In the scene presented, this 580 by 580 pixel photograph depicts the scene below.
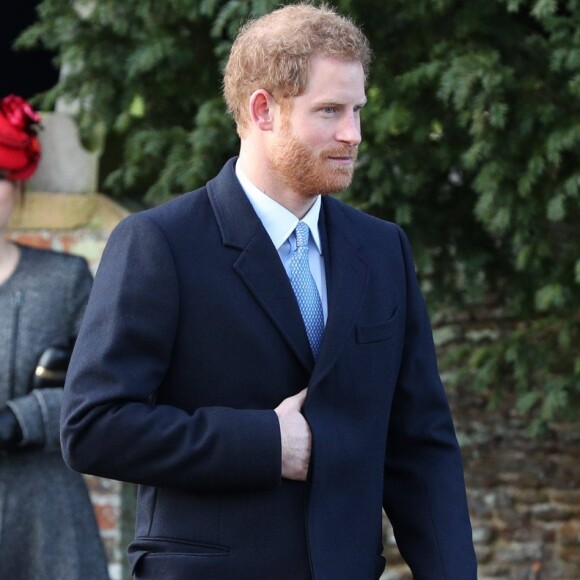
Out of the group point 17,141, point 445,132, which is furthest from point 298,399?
point 445,132

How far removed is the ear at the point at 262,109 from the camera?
2.50 metres

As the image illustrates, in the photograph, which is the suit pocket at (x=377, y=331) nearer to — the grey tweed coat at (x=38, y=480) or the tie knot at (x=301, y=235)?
the tie knot at (x=301, y=235)

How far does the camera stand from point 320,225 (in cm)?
264

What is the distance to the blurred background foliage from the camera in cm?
442

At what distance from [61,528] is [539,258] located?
1.87 m

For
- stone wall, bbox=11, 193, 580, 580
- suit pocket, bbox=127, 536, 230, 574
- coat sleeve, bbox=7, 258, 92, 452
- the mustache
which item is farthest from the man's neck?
stone wall, bbox=11, 193, 580, 580

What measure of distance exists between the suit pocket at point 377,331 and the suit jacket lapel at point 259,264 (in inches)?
4.5

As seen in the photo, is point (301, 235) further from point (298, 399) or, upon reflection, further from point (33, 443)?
point (33, 443)

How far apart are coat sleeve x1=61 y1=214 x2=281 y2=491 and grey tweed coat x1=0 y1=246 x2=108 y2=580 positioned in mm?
1536

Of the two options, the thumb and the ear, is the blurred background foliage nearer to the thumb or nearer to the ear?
the ear

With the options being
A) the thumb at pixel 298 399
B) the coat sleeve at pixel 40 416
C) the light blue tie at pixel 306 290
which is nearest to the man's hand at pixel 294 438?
the thumb at pixel 298 399

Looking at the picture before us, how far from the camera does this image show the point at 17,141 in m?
4.08

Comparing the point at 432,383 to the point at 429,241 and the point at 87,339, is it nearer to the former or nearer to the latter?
the point at 87,339

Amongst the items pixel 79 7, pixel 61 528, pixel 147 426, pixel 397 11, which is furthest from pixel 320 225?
pixel 79 7
